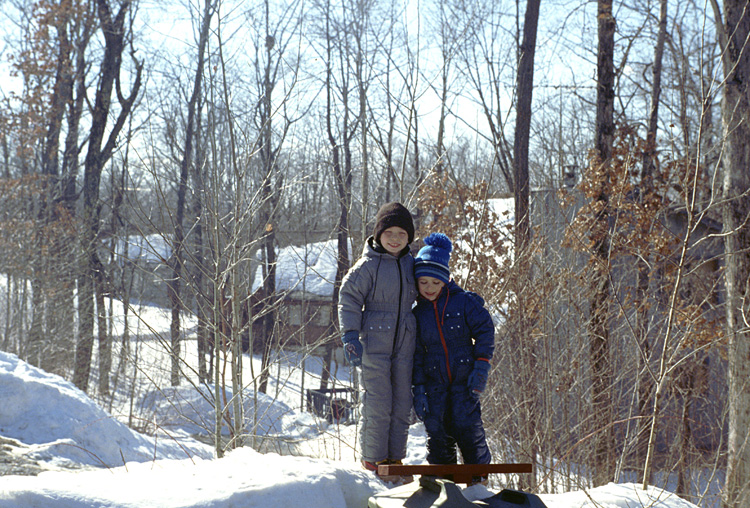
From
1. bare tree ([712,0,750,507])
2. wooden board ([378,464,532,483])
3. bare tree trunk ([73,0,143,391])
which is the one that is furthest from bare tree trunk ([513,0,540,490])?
bare tree trunk ([73,0,143,391])

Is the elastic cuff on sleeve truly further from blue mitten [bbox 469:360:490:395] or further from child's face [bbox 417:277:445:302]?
blue mitten [bbox 469:360:490:395]

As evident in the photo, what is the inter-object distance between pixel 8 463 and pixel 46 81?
16903mm

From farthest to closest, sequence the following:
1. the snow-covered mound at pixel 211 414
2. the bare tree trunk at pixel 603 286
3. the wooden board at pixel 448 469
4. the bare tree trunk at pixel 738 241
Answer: the bare tree trunk at pixel 603 286, the bare tree trunk at pixel 738 241, the snow-covered mound at pixel 211 414, the wooden board at pixel 448 469

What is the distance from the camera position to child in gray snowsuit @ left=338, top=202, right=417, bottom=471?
380cm

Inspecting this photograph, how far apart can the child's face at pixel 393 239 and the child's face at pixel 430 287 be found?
243mm

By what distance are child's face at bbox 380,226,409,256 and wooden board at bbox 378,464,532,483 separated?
1.37m

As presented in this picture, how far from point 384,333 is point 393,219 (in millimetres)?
706

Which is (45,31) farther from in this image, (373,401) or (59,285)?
(373,401)

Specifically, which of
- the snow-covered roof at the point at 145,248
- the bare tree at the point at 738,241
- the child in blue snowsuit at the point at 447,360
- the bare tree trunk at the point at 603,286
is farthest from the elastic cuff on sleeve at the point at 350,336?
the bare tree at the point at 738,241

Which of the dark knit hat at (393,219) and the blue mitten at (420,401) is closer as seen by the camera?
the blue mitten at (420,401)

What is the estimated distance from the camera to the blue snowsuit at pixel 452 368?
3.83 m

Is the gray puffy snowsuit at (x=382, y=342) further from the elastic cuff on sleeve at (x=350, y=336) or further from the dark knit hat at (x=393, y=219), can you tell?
the dark knit hat at (x=393, y=219)

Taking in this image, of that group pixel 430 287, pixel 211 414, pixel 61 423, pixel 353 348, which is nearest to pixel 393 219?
pixel 430 287

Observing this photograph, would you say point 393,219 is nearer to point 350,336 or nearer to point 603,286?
Result: point 350,336
